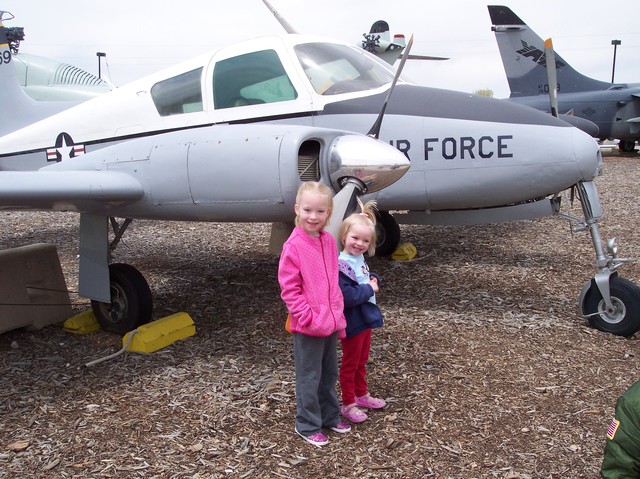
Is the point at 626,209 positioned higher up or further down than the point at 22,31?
further down

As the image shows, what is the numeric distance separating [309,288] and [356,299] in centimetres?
29

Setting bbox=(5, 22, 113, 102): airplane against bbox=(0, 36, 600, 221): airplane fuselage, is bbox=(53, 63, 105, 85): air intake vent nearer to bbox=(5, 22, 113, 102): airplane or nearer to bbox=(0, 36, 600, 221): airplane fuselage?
bbox=(5, 22, 113, 102): airplane

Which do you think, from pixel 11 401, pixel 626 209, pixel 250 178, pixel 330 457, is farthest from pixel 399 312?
pixel 626 209

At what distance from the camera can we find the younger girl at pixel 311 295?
2896 mm

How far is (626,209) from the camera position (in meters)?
11.0

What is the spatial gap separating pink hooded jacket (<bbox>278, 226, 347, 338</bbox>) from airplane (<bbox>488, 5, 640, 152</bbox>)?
21978 mm

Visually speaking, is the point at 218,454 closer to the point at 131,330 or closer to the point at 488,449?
the point at 488,449

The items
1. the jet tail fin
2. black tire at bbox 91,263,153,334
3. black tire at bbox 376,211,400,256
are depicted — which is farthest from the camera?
the jet tail fin

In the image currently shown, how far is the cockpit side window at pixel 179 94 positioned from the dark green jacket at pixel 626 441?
4354 millimetres

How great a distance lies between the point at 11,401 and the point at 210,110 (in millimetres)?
2970

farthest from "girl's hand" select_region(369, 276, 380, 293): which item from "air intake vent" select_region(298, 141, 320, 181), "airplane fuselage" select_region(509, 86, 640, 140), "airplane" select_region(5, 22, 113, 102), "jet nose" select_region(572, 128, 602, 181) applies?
"airplane fuselage" select_region(509, 86, 640, 140)

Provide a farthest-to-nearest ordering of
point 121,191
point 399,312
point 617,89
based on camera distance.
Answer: point 617,89 < point 399,312 < point 121,191

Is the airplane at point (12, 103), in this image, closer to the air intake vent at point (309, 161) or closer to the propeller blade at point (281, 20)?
the propeller blade at point (281, 20)

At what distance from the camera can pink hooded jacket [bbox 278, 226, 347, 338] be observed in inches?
113
